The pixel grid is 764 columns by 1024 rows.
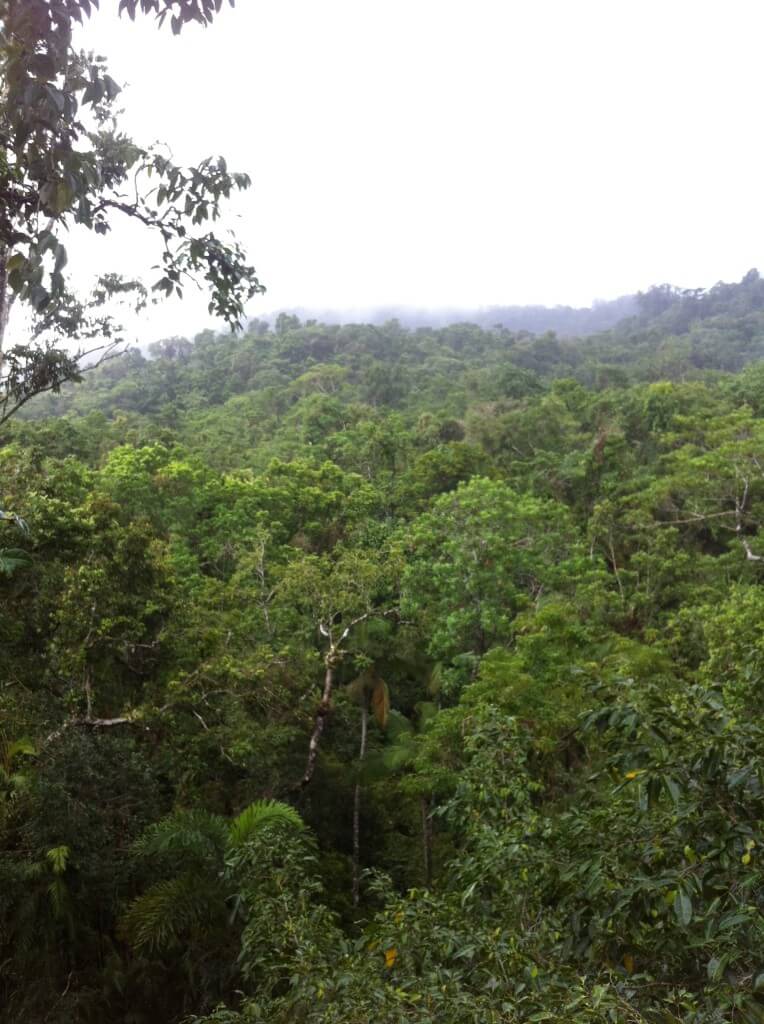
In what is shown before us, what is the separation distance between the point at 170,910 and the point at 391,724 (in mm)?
7533

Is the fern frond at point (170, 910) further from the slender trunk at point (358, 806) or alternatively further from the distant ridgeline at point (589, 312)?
the distant ridgeline at point (589, 312)

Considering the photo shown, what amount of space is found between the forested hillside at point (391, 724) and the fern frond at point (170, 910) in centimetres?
4

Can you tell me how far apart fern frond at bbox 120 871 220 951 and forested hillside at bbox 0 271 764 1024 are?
36 mm

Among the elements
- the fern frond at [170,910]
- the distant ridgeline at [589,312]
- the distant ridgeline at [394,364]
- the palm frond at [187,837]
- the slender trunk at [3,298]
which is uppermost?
the distant ridgeline at [589,312]

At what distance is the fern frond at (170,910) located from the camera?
278 inches

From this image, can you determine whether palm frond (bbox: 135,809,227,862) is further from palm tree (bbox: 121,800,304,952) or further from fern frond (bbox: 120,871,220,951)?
fern frond (bbox: 120,871,220,951)

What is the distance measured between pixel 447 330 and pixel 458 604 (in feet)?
162

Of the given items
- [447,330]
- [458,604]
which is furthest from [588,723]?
[447,330]

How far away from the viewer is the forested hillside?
7.94ft

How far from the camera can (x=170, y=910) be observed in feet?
23.6

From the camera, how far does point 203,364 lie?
47656mm

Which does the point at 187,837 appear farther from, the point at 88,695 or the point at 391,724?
the point at 391,724

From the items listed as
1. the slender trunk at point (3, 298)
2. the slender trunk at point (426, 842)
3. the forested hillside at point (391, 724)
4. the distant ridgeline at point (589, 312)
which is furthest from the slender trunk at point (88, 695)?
the distant ridgeline at point (589, 312)

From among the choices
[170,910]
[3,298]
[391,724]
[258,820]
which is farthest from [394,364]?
[3,298]
